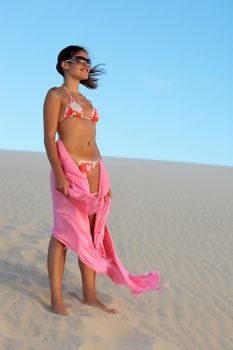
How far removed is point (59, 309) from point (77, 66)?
1914 mm

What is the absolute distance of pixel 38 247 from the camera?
6.57 meters

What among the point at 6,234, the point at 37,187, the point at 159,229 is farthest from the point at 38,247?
the point at 37,187

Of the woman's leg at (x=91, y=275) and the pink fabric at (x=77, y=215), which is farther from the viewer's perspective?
the woman's leg at (x=91, y=275)

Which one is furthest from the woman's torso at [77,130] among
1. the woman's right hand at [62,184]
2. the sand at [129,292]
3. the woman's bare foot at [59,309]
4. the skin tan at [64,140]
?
the sand at [129,292]

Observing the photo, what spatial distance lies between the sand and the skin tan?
0.26 metres

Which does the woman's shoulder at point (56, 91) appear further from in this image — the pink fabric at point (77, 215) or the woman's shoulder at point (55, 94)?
the pink fabric at point (77, 215)

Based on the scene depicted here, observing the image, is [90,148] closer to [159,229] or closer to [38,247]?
[38,247]

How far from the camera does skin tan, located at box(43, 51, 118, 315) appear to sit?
4.00 metres

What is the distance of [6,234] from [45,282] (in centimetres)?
256

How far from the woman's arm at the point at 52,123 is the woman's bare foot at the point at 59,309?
3.35ft

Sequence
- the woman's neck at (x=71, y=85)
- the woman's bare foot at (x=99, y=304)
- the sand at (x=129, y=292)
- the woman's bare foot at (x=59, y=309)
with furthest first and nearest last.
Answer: the woman's bare foot at (x=99, y=304) → the woman's neck at (x=71, y=85) → the woman's bare foot at (x=59, y=309) → the sand at (x=129, y=292)

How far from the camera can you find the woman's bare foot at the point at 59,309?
3980 millimetres

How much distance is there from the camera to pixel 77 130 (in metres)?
4.10

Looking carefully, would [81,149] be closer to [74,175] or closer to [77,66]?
[74,175]
